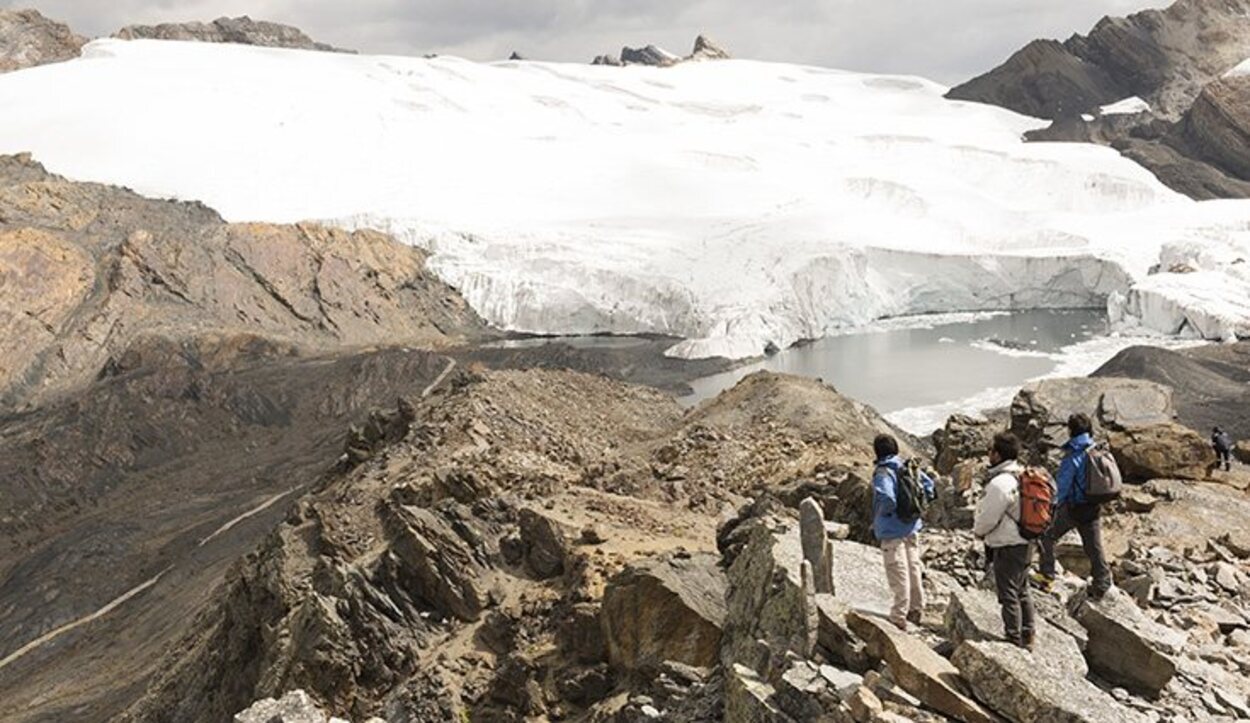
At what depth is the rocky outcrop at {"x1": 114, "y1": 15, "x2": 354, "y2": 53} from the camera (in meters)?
121

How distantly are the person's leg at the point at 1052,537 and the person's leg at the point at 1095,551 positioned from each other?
5.2 inches

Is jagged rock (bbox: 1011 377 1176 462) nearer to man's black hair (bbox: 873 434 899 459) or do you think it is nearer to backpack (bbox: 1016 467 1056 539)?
man's black hair (bbox: 873 434 899 459)

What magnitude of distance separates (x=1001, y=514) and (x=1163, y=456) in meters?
8.62

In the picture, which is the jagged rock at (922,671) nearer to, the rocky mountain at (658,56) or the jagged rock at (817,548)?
the jagged rock at (817,548)

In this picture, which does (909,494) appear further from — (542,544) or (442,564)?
(442,564)

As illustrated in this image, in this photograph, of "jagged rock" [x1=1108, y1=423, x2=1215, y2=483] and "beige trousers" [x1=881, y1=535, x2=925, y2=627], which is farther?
"jagged rock" [x1=1108, y1=423, x2=1215, y2=483]

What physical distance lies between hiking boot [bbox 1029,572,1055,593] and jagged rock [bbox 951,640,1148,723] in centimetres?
152

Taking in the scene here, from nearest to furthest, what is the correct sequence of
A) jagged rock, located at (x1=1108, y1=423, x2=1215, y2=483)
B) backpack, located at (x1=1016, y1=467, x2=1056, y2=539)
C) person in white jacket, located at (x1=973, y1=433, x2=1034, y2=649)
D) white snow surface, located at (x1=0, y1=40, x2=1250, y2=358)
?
person in white jacket, located at (x1=973, y1=433, x2=1034, y2=649)
backpack, located at (x1=1016, y1=467, x2=1056, y2=539)
jagged rock, located at (x1=1108, y1=423, x2=1215, y2=483)
white snow surface, located at (x1=0, y1=40, x2=1250, y2=358)

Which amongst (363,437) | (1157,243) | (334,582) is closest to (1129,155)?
(1157,243)

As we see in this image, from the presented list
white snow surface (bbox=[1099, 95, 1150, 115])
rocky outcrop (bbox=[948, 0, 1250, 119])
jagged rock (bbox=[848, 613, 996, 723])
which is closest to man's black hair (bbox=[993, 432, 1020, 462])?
jagged rock (bbox=[848, 613, 996, 723])

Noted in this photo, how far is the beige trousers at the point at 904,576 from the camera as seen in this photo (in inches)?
251

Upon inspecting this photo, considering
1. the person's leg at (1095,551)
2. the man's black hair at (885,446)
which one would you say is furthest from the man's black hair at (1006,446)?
the person's leg at (1095,551)

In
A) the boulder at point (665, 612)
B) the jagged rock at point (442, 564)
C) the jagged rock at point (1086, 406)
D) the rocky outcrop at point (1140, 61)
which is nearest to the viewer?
the boulder at point (665, 612)

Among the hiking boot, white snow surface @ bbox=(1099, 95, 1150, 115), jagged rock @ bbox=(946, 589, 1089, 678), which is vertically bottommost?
the hiking boot
